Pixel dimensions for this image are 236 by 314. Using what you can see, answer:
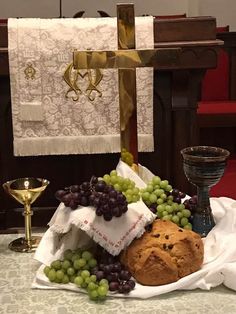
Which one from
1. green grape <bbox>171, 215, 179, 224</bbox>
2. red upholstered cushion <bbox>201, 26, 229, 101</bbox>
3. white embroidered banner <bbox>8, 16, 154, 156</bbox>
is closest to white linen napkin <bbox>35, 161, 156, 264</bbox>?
green grape <bbox>171, 215, 179, 224</bbox>

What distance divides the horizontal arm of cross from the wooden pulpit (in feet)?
1.80

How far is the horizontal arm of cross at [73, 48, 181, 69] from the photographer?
1518 mm

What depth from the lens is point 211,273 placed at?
51.9 inches

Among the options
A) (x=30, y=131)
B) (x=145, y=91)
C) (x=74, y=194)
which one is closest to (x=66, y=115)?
(x=30, y=131)

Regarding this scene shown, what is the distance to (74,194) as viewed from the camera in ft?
4.46

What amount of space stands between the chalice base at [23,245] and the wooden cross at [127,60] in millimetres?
350

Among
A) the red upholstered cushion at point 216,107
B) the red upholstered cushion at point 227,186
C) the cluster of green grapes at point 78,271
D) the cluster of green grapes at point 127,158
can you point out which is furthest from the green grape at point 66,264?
the red upholstered cushion at point 216,107

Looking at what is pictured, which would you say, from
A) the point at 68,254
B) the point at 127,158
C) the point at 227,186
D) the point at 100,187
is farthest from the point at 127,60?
the point at 227,186

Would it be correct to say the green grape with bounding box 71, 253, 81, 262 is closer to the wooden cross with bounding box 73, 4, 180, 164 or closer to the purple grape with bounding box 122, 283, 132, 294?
the purple grape with bounding box 122, 283, 132, 294

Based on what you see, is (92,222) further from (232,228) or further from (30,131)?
(30,131)

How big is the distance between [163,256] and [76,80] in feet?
3.17

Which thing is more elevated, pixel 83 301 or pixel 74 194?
pixel 74 194

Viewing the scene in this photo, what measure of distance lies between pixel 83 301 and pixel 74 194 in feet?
0.79

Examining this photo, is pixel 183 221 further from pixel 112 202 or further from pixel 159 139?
pixel 159 139
